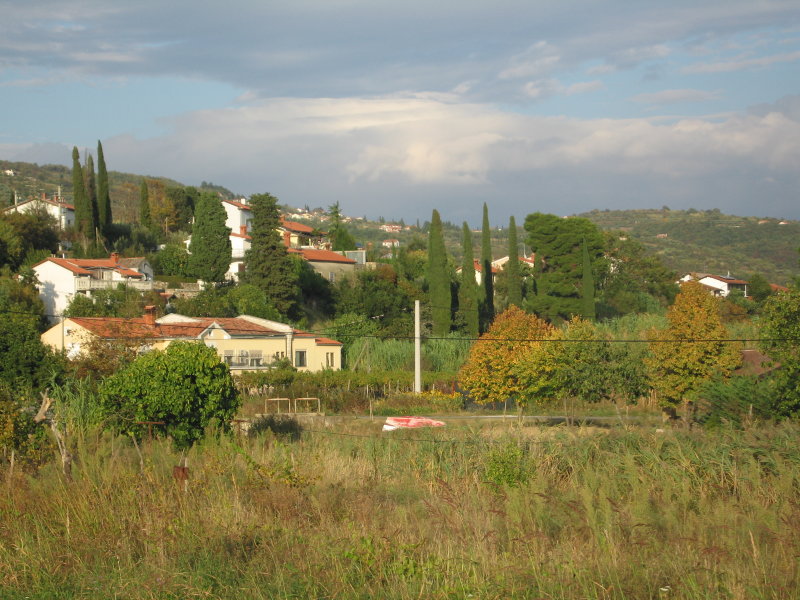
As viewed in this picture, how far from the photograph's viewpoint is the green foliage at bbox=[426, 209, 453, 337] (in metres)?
59.9

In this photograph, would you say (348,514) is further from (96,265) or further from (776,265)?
(776,265)

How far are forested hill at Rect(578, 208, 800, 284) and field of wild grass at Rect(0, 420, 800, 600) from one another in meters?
121

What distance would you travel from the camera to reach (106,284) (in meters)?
50.6

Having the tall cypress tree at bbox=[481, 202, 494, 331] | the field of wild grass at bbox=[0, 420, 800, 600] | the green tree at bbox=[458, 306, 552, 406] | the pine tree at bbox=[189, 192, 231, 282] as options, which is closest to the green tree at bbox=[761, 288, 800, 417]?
the field of wild grass at bbox=[0, 420, 800, 600]

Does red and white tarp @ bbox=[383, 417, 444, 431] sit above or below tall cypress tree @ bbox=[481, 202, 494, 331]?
below

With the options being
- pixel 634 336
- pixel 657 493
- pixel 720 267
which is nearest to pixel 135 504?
pixel 657 493

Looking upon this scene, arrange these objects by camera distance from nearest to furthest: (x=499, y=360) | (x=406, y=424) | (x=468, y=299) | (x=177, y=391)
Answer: (x=177, y=391) < (x=406, y=424) < (x=499, y=360) < (x=468, y=299)

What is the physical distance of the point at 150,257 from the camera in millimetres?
63438

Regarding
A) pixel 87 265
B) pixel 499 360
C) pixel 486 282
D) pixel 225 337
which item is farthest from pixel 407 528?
pixel 486 282

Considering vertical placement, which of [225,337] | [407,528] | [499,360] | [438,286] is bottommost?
[499,360]

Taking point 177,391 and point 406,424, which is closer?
point 177,391

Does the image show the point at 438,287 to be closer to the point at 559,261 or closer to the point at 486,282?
the point at 486,282

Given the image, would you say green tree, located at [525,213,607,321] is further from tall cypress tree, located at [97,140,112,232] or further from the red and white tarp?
the red and white tarp

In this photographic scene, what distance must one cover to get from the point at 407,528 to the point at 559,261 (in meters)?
65.9
